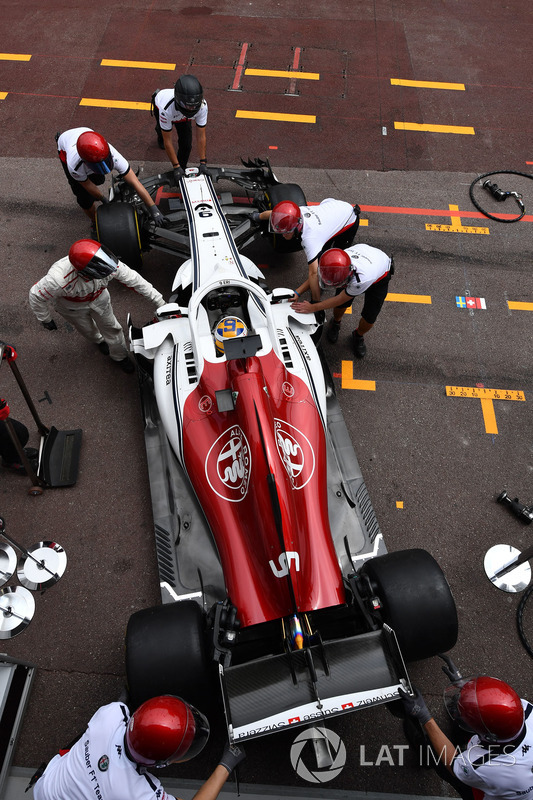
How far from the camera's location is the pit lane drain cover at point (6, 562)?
189 inches

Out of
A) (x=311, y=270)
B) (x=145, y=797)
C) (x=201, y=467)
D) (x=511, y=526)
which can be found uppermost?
(x=311, y=270)

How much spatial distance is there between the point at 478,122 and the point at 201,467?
26.8 ft

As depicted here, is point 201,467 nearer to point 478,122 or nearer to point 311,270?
point 311,270

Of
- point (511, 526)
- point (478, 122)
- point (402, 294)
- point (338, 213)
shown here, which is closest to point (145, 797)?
point (511, 526)

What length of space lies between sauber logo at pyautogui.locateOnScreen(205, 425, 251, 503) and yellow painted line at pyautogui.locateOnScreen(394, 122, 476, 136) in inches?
279

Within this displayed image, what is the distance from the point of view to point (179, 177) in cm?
659

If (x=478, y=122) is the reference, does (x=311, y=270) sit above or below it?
below

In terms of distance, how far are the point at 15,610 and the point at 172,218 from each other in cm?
467

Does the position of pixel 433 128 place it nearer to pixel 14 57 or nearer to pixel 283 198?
pixel 283 198

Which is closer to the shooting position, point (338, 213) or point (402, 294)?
point (338, 213)

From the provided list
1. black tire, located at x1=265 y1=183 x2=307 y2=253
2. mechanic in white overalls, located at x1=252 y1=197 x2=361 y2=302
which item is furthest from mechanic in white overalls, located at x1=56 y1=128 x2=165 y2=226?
mechanic in white overalls, located at x1=252 y1=197 x2=361 y2=302

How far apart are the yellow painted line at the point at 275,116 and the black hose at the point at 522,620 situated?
25.3 feet

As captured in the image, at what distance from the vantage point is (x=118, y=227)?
6.07 meters

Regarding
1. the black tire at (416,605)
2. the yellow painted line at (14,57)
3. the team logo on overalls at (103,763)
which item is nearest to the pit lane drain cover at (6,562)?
the team logo on overalls at (103,763)
